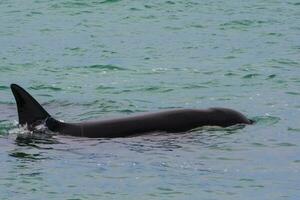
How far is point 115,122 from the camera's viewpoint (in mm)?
12727

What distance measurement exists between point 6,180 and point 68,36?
1558cm

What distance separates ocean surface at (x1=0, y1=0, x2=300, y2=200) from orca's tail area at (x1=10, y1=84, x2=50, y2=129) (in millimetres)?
173

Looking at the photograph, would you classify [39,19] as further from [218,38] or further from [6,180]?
[6,180]

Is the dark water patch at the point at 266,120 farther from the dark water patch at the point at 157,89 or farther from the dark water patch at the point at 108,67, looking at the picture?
the dark water patch at the point at 108,67

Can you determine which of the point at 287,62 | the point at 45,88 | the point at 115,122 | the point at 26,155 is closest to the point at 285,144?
the point at 115,122

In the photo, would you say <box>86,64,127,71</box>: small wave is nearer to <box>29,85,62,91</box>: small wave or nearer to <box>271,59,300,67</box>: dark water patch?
<box>29,85,62,91</box>: small wave

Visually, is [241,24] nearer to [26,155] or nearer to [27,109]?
[27,109]

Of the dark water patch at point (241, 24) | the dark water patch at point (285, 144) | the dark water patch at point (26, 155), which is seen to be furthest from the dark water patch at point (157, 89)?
the dark water patch at point (241, 24)

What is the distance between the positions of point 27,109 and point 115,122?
113cm

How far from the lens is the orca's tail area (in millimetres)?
12320

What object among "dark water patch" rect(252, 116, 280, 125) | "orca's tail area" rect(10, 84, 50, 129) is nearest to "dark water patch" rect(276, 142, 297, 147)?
"dark water patch" rect(252, 116, 280, 125)

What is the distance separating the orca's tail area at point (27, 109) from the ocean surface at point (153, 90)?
0.17 m

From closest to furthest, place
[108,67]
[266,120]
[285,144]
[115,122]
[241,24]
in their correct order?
[285,144], [115,122], [266,120], [108,67], [241,24]

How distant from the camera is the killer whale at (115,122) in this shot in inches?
488
